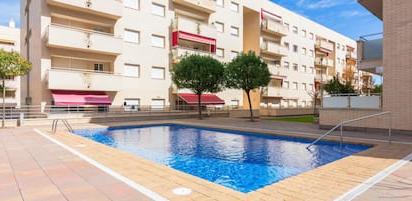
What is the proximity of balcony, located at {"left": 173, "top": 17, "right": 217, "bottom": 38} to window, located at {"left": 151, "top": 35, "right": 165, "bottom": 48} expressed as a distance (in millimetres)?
1996

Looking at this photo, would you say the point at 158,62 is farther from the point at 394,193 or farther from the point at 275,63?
the point at 394,193

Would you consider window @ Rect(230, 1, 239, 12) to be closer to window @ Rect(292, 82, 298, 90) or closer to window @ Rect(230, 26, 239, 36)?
window @ Rect(230, 26, 239, 36)

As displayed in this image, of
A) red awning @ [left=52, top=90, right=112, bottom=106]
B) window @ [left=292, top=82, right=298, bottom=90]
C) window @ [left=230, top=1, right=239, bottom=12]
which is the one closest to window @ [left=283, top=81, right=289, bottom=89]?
window @ [left=292, top=82, right=298, bottom=90]

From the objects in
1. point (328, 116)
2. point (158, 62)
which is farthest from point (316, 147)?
point (158, 62)

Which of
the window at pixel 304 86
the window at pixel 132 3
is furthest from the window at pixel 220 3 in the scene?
the window at pixel 304 86

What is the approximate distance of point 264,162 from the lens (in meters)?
11.4

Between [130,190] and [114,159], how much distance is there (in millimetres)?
3615

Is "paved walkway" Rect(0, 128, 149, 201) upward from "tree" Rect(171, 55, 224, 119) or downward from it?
downward

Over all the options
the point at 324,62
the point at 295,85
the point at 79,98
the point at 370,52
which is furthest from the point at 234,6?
the point at 324,62

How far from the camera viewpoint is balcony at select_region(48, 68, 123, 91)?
25.0m

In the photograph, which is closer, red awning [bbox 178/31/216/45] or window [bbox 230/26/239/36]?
red awning [bbox 178/31/216/45]

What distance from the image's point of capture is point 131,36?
104ft

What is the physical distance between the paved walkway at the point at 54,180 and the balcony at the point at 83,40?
57.0 feet

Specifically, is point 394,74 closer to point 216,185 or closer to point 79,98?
point 216,185
